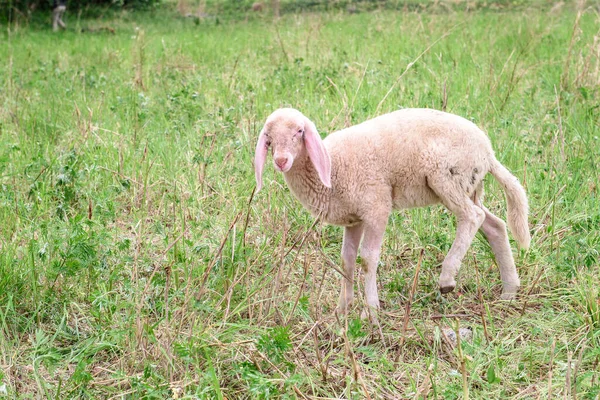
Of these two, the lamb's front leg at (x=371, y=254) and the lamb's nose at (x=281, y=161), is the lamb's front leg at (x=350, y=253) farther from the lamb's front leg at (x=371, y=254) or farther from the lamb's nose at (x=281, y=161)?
the lamb's nose at (x=281, y=161)

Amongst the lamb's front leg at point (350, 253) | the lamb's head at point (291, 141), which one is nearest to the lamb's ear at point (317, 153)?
the lamb's head at point (291, 141)

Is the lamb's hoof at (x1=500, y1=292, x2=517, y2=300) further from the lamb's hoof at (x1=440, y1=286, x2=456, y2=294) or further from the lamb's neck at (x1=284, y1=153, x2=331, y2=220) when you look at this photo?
the lamb's neck at (x1=284, y1=153, x2=331, y2=220)

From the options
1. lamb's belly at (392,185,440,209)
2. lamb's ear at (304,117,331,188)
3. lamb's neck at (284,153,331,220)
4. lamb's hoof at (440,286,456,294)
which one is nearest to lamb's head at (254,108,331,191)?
lamb's ear at (304,117,331,188)

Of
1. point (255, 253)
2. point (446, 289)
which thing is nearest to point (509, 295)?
point (446, 289)

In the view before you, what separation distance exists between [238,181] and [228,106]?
1.64 metres

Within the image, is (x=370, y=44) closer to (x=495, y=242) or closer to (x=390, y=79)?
(x=390, y=79)

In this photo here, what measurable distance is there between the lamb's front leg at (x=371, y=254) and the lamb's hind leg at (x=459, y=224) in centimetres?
29

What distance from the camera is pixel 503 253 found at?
3396 mm

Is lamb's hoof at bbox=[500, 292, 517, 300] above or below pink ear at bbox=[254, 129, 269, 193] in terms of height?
below

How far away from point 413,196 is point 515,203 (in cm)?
50

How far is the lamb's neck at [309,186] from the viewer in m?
3.17

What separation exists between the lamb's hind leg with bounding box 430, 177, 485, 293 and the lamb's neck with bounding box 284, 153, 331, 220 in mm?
463

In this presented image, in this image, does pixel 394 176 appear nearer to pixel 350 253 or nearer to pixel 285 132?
pixel 350 253

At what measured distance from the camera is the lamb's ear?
2967mm
